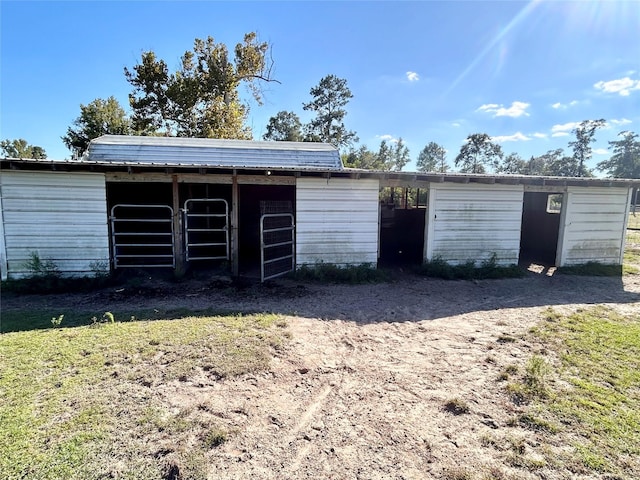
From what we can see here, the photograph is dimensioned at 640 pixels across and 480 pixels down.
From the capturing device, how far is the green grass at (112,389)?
232cm

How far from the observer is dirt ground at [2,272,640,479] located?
7.88 feet

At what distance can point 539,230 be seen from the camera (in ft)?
38.4

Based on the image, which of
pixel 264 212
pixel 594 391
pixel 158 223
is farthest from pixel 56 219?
pixel 594 391

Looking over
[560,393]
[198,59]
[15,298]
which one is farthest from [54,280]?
[198,59]

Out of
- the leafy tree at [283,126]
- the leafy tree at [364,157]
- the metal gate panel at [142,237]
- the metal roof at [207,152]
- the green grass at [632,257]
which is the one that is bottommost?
the green grass at [632,257]

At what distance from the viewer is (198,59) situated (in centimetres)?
2014

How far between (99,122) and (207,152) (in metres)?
21.5

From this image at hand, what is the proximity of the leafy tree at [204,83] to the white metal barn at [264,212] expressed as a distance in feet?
34.7

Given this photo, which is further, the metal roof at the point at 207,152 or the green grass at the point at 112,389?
the metal roof at the point at 207,152

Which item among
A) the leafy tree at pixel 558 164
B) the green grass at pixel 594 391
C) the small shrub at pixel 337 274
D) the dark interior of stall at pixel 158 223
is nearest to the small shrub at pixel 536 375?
the green grass at pixel 594 391

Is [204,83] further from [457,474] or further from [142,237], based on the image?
[457,474]

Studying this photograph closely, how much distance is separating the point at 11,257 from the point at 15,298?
1.46 meters

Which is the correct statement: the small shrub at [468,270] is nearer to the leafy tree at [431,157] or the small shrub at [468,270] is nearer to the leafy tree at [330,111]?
the leafy tree at [330,111]

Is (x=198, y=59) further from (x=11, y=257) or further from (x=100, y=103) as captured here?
(x=11, y=257)
